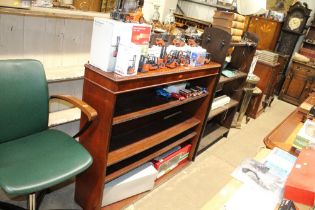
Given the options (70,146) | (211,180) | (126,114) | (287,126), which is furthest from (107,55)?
(211,180)

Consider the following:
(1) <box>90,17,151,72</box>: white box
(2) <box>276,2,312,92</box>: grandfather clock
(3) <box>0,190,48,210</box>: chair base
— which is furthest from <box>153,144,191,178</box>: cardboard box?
(2) <box>276,2,312,92</box>: grandfather clock

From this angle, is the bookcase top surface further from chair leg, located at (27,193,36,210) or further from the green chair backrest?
chair leg, located at (27,193,36,210)

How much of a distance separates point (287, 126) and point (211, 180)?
880 millimetres

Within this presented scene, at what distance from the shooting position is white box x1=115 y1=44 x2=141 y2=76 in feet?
4.65

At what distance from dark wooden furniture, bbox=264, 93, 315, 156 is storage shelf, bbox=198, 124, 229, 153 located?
0.99 meters

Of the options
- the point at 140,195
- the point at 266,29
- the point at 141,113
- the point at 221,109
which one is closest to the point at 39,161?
the point at 141,113

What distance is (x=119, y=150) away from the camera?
175 centimetres

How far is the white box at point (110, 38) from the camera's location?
1401 millimetres

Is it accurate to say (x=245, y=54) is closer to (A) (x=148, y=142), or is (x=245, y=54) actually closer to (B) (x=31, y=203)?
(A) (x=148, y=142)

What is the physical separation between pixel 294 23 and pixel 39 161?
5247mm

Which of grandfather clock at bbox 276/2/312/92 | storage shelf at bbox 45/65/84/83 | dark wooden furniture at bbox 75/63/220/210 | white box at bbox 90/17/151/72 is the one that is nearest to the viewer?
white box at bbox 90/17/151/72

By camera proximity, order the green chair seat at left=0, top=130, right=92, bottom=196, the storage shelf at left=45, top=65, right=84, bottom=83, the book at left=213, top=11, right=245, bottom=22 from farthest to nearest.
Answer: the book at left=213, top=11, right=245, bottom=22, the storage shelf at left=45, top=65, right=84, bottom=83, the green chair seat at left=0, top=130, right=92, bottom=196

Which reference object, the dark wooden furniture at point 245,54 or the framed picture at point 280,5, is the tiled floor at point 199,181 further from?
the framed picture at point 280,5

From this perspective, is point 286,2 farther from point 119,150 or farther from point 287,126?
point 119,150
